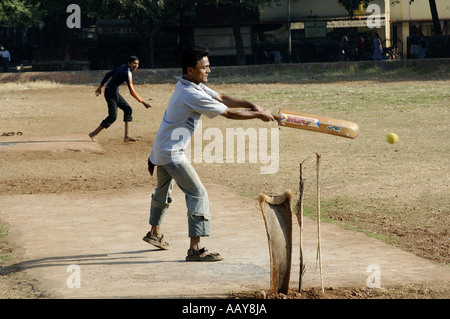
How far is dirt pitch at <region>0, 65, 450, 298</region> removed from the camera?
606cm

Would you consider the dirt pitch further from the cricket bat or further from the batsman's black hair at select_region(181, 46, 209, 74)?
the batsman's black hair at select_region(181, 46, 209, 74)

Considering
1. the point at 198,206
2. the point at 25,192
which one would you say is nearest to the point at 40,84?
the point at 25,192

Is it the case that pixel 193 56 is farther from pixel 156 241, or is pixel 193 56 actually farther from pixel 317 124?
pixel 156 241

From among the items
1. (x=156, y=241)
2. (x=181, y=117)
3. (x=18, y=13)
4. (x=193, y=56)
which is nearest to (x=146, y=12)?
(x=18, y=13)

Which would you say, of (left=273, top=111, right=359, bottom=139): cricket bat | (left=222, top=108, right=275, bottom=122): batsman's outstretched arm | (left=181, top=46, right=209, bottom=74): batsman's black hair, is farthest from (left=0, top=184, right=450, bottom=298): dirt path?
(left=181, top=46, right=209, bottom=74): batsman's black hair

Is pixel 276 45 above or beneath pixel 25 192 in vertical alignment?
above

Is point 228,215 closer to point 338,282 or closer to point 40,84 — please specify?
point 338,282

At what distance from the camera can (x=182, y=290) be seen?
225 inches

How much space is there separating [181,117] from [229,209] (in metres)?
2.69

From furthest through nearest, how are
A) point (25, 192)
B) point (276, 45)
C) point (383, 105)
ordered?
point (276, 45) < point (383, 105) < point (25, 192)

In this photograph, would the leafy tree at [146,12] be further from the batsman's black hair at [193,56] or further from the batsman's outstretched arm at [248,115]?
the batsman's outstretched arm at [248,115]

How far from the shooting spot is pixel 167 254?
7.00 meters

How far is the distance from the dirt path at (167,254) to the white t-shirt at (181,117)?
3.22 ft
